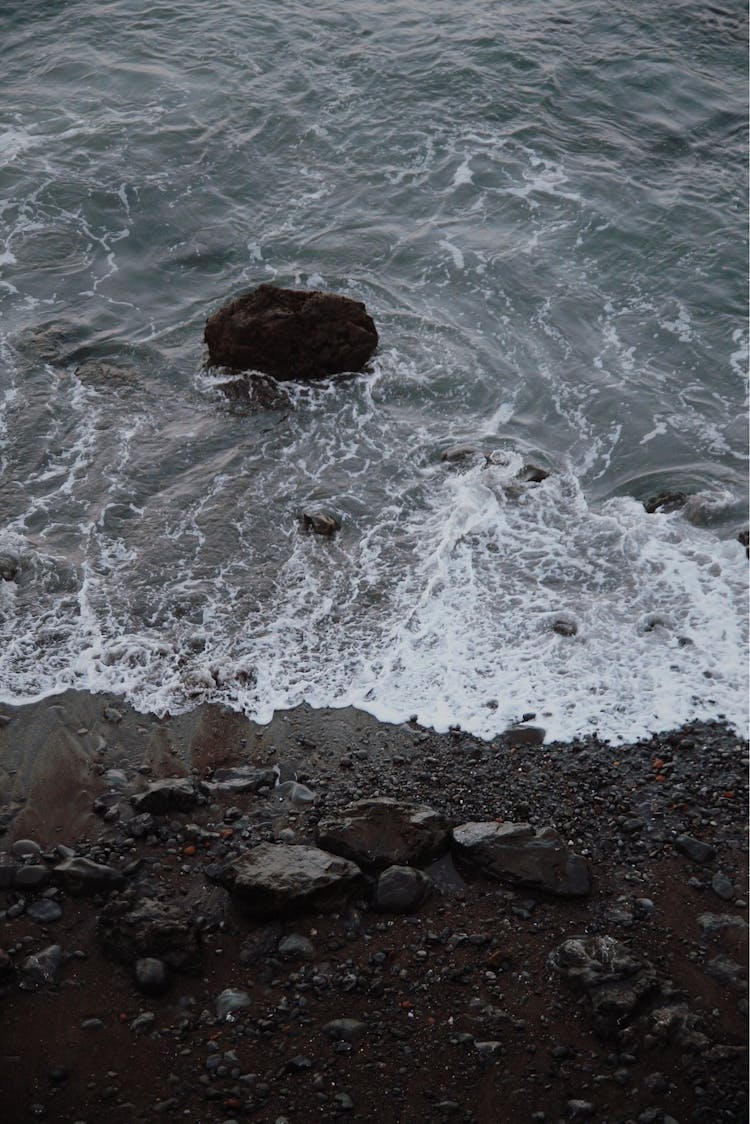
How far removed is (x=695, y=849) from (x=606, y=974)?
1.56m

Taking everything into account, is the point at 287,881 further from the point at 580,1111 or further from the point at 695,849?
the point at 695,849

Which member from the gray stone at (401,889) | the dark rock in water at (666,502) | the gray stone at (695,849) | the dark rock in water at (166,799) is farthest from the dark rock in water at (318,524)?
the gray stone at (695,849)

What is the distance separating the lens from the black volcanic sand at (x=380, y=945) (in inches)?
256

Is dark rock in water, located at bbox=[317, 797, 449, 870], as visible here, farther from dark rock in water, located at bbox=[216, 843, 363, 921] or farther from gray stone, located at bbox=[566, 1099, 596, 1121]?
gray stone, located at bbox=[566, 1099, 596, 1121]

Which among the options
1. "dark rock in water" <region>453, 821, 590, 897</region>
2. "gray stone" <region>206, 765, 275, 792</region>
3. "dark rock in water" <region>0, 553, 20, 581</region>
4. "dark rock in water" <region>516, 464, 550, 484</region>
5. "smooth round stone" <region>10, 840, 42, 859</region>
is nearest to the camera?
"dark rock in water" <region>453, 821, 590, 897</region>

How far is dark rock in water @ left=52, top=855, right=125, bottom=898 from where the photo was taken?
25.1 feet

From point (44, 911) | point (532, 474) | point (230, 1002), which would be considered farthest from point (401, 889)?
point (532, 474)

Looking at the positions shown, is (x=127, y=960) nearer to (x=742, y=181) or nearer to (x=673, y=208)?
(x=673, y=208)

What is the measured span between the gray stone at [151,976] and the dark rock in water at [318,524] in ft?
19.0

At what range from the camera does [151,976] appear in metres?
7.02

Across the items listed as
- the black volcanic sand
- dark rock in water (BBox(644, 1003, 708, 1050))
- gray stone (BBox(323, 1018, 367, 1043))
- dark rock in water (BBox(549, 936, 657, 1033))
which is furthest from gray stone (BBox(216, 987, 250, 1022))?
dark rock in water (BBox(644, 1003, 708, 1050))

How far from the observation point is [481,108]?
889 inches

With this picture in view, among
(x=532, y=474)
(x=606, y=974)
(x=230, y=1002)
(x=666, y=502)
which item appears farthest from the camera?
(x=532, y=474)

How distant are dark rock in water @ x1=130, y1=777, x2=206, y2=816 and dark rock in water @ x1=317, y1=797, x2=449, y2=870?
1119 millimetres
